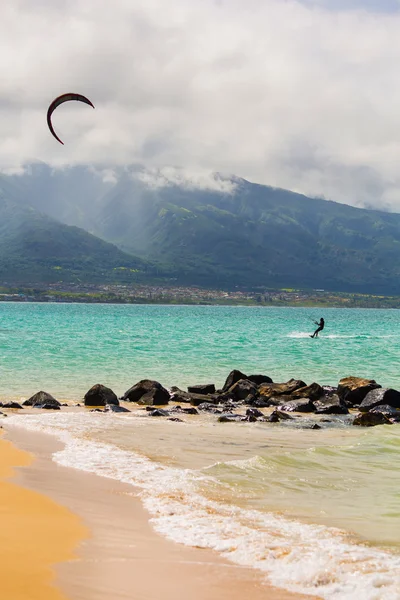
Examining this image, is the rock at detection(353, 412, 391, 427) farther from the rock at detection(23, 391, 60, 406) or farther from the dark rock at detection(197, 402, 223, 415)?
the rock at detection(23, 391, 60, 406)

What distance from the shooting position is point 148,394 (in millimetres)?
30484

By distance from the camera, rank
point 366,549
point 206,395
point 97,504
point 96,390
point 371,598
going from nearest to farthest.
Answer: point 371,598, point 366,549, point 97,504, point 96,390, point 206,395

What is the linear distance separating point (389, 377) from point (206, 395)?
18.6 metres

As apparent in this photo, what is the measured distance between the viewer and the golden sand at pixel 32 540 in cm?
741

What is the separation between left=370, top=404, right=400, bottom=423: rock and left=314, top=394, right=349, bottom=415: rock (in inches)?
50.2

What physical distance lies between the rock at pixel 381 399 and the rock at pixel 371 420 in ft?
15.6

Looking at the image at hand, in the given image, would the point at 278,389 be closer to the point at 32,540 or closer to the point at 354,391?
Answer: the point at 354,391

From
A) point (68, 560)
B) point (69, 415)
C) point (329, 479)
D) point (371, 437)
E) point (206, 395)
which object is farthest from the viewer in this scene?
point (206, 395)

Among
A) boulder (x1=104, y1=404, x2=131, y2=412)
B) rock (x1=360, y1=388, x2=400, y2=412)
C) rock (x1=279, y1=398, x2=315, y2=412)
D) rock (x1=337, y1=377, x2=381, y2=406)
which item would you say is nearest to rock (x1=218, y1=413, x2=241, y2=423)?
boulder (x1=104, y1=404, x2=131, y2=412)

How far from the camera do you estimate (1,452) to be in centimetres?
1576

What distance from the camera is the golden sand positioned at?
24.3 feet

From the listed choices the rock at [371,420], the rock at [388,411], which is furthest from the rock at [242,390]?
the rock at [371,420]

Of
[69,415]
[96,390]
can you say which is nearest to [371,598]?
[69,415]

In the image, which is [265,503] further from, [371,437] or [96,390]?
[96,390]
